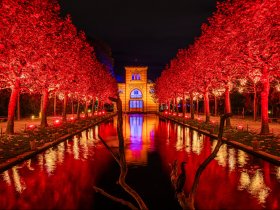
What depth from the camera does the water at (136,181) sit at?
8883mm

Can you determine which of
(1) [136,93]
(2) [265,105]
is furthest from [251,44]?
(1) [136,93]

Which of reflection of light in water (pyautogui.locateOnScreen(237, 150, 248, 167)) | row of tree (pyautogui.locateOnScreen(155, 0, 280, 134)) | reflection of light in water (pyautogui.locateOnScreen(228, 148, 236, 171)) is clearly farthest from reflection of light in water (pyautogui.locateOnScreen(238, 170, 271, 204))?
row of tree (pyautogui.locateOnScreen(155, 0, 280, 134))

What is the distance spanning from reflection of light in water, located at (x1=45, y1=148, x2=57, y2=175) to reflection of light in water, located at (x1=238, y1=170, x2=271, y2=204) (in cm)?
651

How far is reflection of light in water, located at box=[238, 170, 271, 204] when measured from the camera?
9586mm

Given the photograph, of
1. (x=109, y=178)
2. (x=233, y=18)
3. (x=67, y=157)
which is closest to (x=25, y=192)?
(x=109, y=178)

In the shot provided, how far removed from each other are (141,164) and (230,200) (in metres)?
6.41

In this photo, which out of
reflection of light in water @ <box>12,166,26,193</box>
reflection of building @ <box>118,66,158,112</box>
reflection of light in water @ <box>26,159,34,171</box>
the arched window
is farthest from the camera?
the arched window

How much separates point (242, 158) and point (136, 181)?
6.62m

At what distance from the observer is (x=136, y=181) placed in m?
11.6

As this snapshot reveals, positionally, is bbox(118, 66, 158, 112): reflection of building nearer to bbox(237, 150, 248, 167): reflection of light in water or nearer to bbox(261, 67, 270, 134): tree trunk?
bbox(261, 67, 270, 134): tree trunk

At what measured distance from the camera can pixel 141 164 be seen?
15078 millimetres

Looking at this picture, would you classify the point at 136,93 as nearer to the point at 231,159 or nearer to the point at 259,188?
the point at 231,159

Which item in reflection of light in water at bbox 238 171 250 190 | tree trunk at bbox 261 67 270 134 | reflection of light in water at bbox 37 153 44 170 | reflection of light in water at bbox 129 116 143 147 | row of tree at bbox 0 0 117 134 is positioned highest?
row of tree at bbox 0 0 117 134

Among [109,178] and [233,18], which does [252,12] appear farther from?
[109,178]
